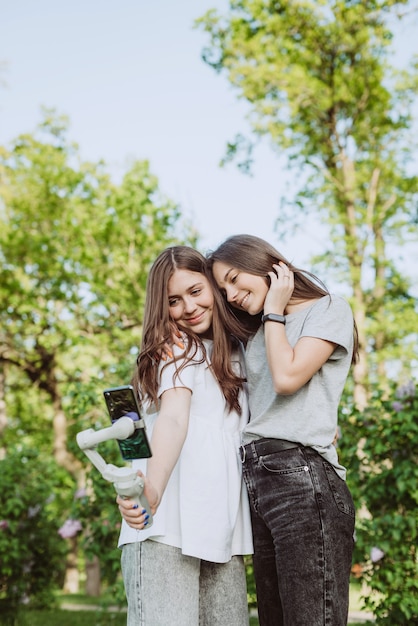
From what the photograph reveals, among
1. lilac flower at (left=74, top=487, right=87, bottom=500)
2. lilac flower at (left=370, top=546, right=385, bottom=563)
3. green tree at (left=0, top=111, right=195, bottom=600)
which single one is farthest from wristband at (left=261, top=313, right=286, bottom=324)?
green tree at (left=0, top=111, right=195, bottom=600)

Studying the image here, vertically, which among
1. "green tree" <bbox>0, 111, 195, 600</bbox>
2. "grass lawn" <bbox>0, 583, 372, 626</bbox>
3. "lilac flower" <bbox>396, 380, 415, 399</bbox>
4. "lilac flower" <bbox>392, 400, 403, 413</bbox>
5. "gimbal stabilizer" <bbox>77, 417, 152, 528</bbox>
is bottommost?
"grass lawn" <bbox>0, 583, 372, 626</bbox>

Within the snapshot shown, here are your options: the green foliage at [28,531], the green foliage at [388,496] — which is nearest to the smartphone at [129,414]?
the green foliage at [388,496]

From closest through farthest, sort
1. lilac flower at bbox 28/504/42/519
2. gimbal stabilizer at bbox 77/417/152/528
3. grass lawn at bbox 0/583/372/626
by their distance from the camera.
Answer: gimbal stabilizer at bbox 77/417/152/528
grass lawn at bbox 0/583/372/626
lilac flower at bbox 28/504/42/519

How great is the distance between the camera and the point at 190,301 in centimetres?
248

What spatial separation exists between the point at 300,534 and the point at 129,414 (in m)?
0.77

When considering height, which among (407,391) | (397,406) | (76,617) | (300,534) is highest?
(407,391)

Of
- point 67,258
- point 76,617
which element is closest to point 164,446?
point 76,617

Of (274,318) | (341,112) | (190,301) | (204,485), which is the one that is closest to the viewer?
(204,485)

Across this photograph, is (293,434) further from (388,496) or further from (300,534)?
(388,496)

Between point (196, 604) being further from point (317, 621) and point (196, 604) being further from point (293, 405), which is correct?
point (293, 405)

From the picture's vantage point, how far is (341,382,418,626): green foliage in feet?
15.4

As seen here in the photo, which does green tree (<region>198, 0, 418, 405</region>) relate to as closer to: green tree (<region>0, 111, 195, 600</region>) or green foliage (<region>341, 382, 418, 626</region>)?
green tree (<region>0, 111, 195, 600</region>)

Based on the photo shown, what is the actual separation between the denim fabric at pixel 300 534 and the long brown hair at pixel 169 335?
263 millimetres

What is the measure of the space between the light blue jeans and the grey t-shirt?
0.44 m
